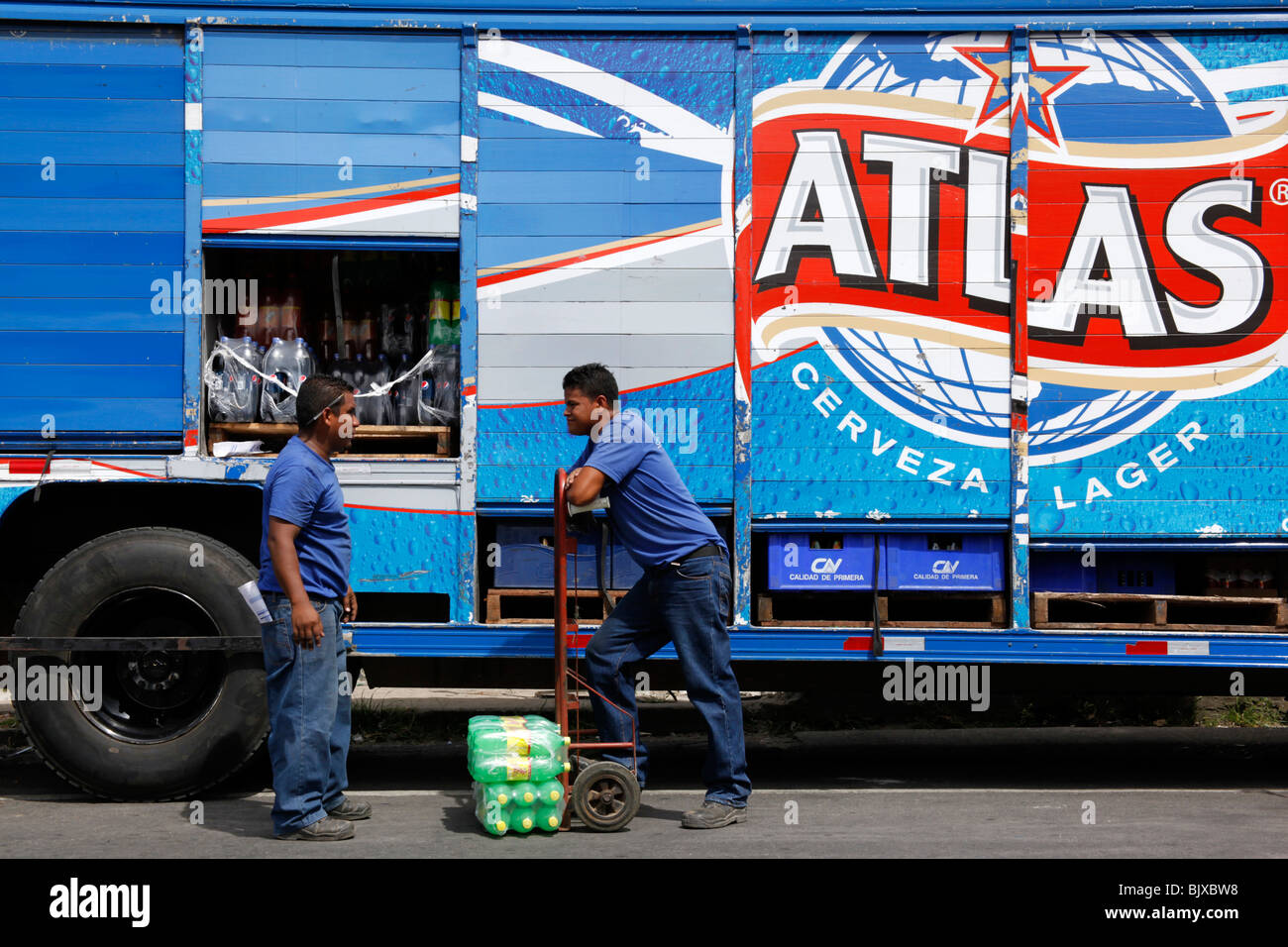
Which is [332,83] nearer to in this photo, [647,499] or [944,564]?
[647,499]

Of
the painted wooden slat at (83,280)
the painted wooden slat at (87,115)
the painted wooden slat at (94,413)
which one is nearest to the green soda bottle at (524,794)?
the painted wooden slat at (94,413)

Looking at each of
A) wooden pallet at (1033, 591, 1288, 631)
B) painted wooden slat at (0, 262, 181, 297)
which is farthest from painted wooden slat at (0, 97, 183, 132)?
wooden pallet at (1033, 591, 1288, 631)

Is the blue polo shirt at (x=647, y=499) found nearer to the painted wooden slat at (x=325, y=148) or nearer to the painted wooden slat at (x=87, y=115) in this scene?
the painted wooden slat at (x=325, y=148)

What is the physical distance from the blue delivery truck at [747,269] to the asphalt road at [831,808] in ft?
2.07

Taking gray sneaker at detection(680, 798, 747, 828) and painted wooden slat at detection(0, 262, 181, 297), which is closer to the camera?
gray sneaker at detection(680, 798, 747, 828)

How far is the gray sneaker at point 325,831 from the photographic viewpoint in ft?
16.7

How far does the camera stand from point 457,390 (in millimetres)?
6203

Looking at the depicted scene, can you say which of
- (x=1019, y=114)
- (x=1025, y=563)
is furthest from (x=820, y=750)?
(x=1019, y=114)

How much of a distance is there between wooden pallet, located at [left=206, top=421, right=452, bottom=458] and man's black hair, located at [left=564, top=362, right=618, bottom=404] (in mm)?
895

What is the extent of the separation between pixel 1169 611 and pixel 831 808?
6.36 ft

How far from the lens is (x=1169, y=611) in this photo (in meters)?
6.17

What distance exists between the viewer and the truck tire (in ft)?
18.7

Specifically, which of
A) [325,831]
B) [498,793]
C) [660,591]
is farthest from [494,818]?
[660,591]

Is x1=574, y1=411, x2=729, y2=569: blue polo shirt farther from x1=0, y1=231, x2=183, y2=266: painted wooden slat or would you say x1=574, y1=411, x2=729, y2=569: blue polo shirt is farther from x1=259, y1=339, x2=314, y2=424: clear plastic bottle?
x1=0, y1=231, x2=183, y2=266: painted wooden slat
